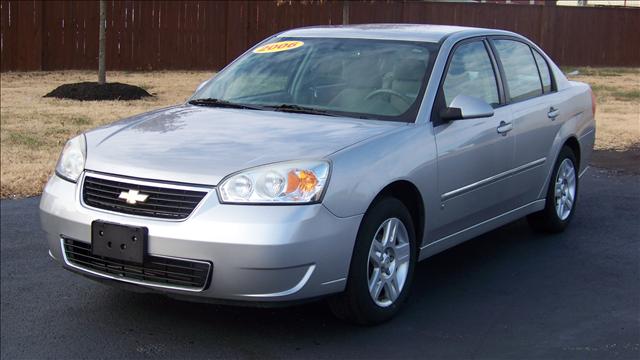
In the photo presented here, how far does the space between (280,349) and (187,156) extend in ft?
3.47

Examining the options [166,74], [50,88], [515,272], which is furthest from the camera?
[166,74]

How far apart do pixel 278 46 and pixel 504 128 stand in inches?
62.7

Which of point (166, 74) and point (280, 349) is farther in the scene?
point (166, 74)

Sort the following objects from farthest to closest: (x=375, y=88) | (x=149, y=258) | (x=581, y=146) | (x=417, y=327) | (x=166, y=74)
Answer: (x=166, y=74) < (x=581, y=146) < (x=375, y=88) < (x=417, y=327) < (x=149, y=258)

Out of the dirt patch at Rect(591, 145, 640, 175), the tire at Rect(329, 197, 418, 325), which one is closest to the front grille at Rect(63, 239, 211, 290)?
the tire at Rect(329, 197, 418, 325)

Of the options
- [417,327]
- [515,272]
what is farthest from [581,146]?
[417,327]

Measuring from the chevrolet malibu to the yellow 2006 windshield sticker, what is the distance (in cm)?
2

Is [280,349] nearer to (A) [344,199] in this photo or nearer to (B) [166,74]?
(A) [344,199]

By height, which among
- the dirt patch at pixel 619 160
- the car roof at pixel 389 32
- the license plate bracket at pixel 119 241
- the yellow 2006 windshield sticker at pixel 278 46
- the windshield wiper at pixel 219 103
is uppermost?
the car roof at pixel 389 32

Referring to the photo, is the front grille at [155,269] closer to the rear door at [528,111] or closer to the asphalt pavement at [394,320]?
the asphalt pavement at [394,320]

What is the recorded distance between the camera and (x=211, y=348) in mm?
4656

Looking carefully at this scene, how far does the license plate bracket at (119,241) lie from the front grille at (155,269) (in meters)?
0.04

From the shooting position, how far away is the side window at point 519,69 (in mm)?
6562

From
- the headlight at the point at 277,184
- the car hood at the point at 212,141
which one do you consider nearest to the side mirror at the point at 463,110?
the car hood at the point at 212,141
